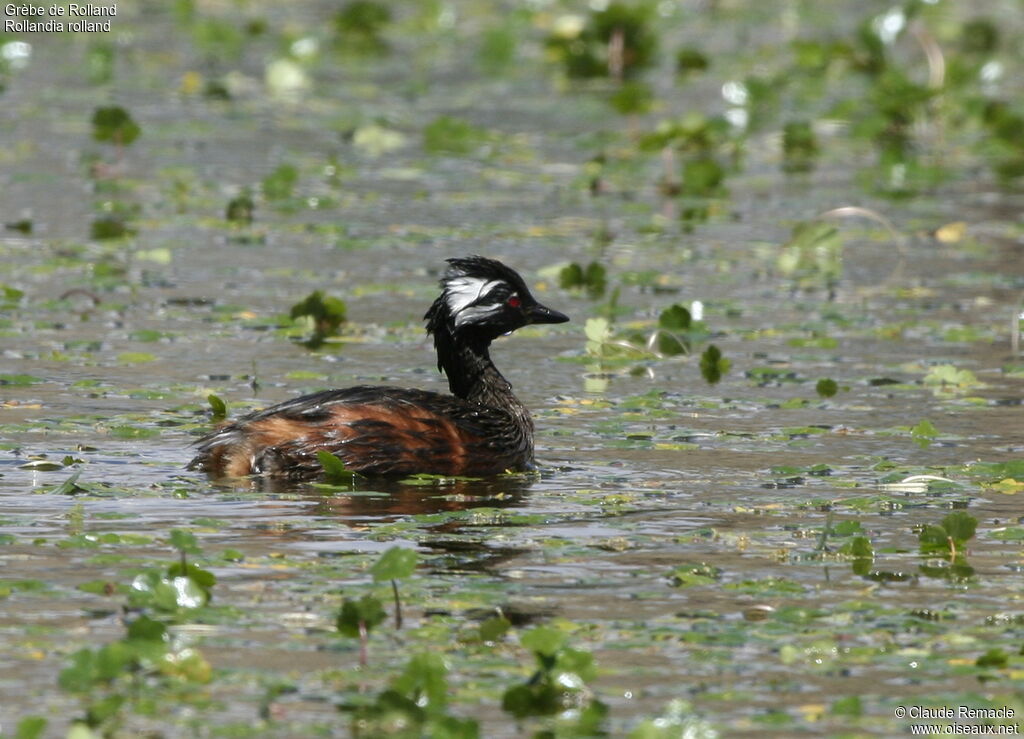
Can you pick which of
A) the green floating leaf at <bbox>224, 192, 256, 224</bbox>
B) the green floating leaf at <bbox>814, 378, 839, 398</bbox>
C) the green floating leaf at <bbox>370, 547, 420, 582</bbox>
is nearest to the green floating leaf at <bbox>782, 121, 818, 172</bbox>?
the green floating leaf at <bbox>224, 192, 256, 224</bbox>

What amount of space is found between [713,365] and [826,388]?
0.87 m

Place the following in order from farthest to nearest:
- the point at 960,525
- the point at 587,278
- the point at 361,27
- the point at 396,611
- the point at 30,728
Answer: the point at 361,27 < the point at 587,278 < the point at 960,525 < the point at 396,611 < the point at 30,728

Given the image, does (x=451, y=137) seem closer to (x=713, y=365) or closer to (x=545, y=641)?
(x=713, y=365)

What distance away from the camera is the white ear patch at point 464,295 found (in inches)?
430

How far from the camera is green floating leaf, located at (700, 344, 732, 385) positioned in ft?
41.0

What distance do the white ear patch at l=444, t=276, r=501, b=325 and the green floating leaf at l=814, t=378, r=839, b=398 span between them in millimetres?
2248

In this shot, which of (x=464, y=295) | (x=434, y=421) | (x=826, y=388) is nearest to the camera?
(x=434, y=421)

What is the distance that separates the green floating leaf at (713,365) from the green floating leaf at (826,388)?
2.41 ft

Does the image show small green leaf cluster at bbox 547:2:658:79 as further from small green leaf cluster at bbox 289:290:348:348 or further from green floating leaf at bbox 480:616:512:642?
green floating leaf at bbox 480:616:512:642

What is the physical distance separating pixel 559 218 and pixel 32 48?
10608 millimetres

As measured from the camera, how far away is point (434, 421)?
10352 millimetres

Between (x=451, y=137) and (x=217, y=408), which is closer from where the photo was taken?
(x=217, y=408)

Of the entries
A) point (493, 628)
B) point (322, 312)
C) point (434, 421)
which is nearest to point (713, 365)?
point (322, 312)

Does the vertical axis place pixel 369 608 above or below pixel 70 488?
below
